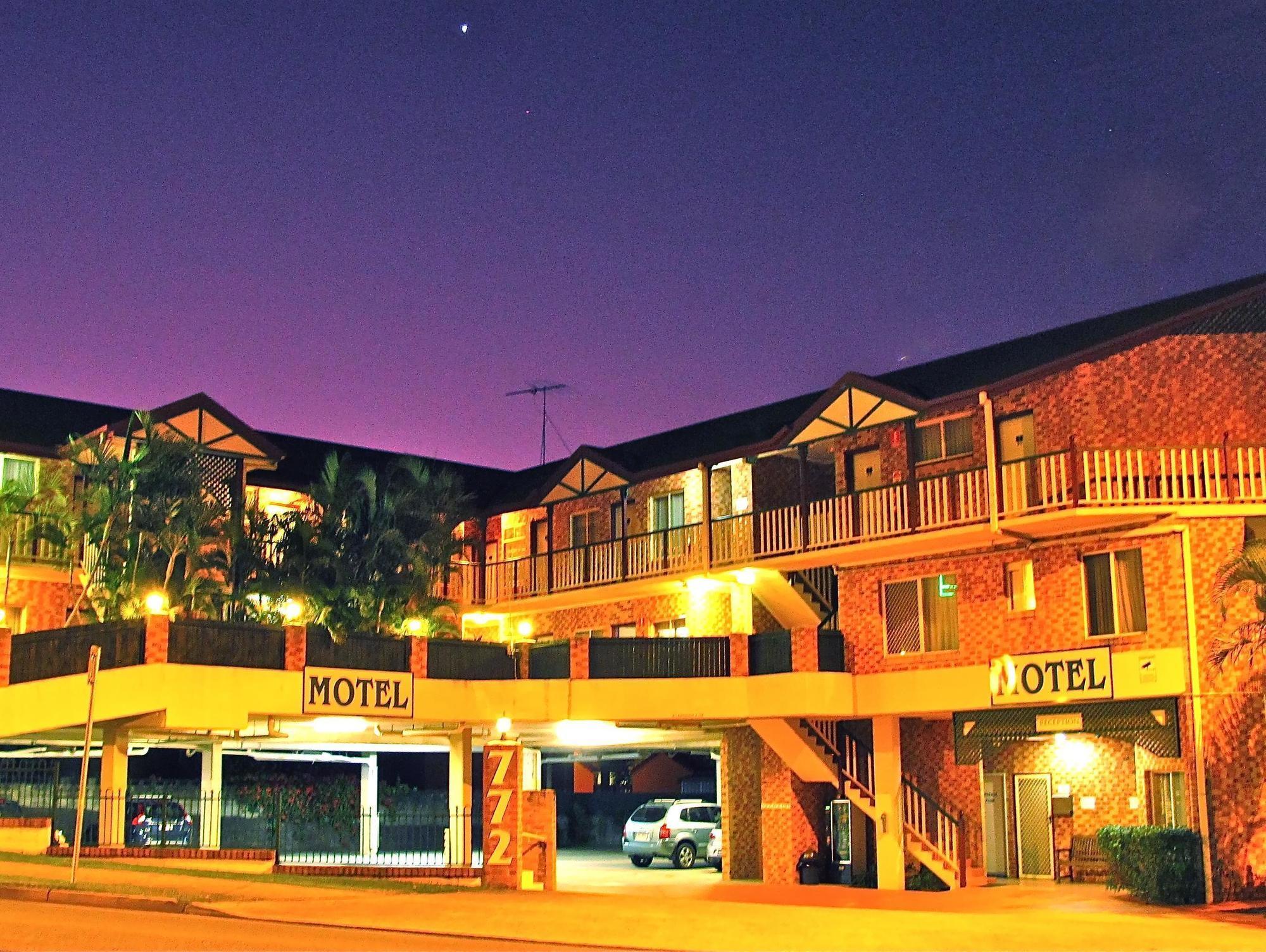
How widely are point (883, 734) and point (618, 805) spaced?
18.9 meters

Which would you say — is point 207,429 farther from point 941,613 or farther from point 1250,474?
point 1250,474

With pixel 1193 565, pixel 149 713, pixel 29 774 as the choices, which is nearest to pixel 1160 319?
pixel 1193 565

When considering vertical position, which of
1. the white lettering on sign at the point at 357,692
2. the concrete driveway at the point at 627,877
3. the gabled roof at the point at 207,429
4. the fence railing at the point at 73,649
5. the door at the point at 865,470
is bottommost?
the concrete driveway at the point at 627,877

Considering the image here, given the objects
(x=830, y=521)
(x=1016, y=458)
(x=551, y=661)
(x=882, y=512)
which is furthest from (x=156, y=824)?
(x=1016, y=458)

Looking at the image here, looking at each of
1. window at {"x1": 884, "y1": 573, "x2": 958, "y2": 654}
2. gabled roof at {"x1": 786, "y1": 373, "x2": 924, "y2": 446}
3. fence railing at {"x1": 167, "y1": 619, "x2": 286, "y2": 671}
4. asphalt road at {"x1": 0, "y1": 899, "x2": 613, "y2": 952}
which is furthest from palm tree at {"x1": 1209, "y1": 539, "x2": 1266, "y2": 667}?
fence railing at {"x1": 167, "y1": 619, "x2": 286, "y2": 671}

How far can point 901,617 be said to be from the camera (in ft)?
106

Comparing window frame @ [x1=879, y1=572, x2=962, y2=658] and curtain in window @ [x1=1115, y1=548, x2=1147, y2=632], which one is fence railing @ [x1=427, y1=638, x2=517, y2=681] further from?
curtain in window @ [x1=1115, y1=548, x2=1147, y2=632]

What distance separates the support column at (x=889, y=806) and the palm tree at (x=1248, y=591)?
7.00 meters

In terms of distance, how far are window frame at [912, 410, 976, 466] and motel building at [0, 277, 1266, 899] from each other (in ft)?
0.21

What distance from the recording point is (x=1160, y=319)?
30672 mm

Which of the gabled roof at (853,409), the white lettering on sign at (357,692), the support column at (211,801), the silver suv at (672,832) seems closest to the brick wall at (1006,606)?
the gabled roof at (853,409)

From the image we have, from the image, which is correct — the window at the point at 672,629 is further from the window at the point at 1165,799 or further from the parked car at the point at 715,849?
the window at the point at 1165,799

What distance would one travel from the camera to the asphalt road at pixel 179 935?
699 inches

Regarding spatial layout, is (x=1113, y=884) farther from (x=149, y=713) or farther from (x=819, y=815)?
(x=149, y=713)
